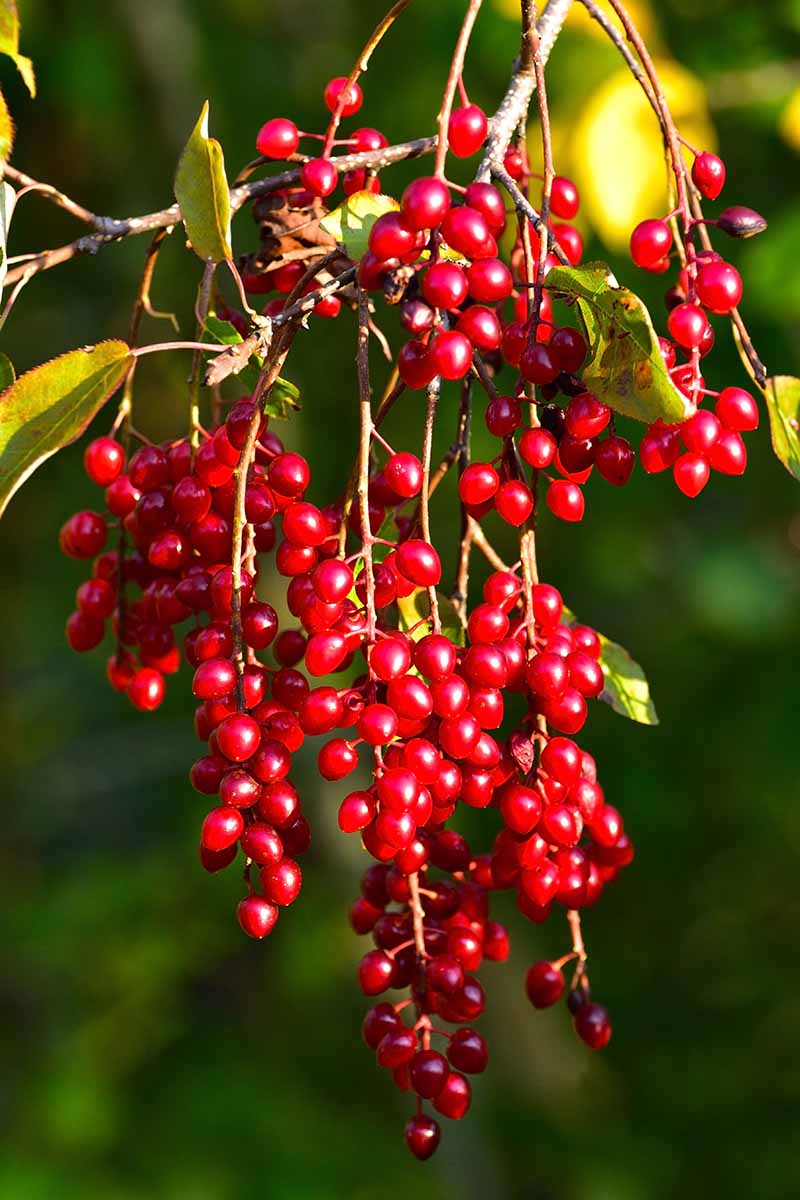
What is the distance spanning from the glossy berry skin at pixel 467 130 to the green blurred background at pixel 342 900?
1.90m

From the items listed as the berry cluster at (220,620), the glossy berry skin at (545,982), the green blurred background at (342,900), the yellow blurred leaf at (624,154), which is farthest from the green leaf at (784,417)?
the green blurred background at (342,900)

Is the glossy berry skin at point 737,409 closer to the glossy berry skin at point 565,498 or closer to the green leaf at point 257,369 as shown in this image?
the glossy berry skin at point 565,498

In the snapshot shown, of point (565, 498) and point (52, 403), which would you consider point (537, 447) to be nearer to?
point (565, 498)

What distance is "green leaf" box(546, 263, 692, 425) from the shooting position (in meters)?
0.59

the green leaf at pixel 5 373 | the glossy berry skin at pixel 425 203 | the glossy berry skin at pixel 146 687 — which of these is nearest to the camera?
the glossy berry skin at pixel 425 203

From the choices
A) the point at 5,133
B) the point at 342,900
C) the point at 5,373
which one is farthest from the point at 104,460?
the point at 342,900

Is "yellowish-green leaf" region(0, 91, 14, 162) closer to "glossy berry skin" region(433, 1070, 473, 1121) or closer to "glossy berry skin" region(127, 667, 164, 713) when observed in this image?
"glossy berry skin" region(127, 667, 164, 713)

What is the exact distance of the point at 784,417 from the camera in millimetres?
697

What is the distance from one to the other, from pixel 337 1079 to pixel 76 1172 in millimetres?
908

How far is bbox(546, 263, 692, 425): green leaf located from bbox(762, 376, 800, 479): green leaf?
0.29ft

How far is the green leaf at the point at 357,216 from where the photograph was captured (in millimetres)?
670

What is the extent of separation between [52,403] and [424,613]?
0.23 m

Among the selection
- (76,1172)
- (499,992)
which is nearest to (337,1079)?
(499,992)

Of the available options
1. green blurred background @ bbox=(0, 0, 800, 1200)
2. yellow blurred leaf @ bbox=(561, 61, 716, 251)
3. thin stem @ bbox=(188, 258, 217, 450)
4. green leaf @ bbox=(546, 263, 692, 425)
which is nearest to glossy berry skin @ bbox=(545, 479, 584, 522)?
green leaf @ bbox=(546, 263, 692, 425)
